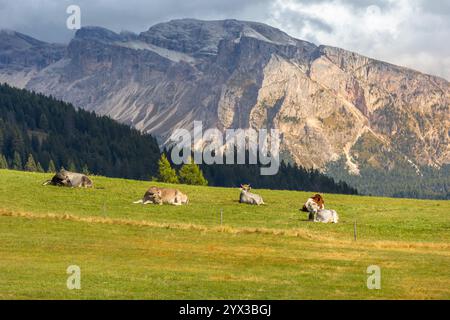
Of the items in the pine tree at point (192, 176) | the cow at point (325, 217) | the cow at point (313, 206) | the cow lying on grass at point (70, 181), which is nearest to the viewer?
the cow at point (325, 217)

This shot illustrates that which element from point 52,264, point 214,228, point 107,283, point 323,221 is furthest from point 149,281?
point 323,221

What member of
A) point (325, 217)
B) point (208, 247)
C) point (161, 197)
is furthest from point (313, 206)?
point (208, 247)

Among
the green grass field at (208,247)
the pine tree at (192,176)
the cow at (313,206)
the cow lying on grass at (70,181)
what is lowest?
the green grass field at (208,247)

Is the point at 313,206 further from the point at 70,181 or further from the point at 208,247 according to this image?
the point at 70,181

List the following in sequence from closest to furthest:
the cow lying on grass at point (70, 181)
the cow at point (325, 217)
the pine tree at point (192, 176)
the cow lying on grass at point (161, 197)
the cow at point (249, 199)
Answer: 1. the cow at point (325, 217)
2. the cow lying on grass at point (161, 197)
3. the cow at point (249, 199)
4. the cow lying on grass at point (70, 181)
5. the pine tree at point (192, 176)

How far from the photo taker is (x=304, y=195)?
74.2 meters

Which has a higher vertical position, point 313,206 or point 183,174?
point 183,174

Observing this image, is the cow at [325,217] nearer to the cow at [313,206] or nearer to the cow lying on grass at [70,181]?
the cow at [313,206]

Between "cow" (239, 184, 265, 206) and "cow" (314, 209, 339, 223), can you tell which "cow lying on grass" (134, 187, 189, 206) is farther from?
"cow" (314, 209, 339, 223)

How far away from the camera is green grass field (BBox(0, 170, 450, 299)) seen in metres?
28.7

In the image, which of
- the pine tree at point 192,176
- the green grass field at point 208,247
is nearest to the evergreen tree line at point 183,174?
the pine tree at point 192,176

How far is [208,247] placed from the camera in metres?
40.7

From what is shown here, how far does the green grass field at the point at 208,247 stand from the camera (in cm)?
2866
